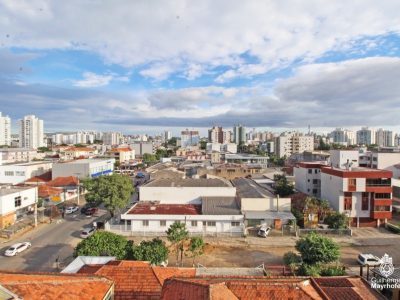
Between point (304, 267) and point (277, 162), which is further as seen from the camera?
point (277, 162)

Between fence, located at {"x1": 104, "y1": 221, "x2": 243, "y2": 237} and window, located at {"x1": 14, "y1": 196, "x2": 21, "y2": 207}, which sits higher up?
window, located at {"x1": 14, "y1": 196, "x2": 21, "y2": 207}

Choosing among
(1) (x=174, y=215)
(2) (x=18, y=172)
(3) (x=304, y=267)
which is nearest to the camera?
(3) (x=304, y=267)

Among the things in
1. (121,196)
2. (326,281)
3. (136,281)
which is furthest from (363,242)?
(121,196)

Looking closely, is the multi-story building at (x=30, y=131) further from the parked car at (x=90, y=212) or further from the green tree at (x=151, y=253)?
the green tree at (x=151, y=253)

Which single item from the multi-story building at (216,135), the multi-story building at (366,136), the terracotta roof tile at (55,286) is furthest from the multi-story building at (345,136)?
the terracotta roof tile at (55,286)

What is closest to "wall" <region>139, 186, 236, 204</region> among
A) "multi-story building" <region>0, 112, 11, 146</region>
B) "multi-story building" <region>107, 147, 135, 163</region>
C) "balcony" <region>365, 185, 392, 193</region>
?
"balcony" <region>365, 185, 392, 193</region>

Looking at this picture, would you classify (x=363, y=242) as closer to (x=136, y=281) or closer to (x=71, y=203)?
(x=136, y=281)

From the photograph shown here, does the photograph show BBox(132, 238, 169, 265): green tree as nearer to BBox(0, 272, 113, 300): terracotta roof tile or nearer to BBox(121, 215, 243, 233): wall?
BBox(0, 272, 113, 300): terracotta roof tile
